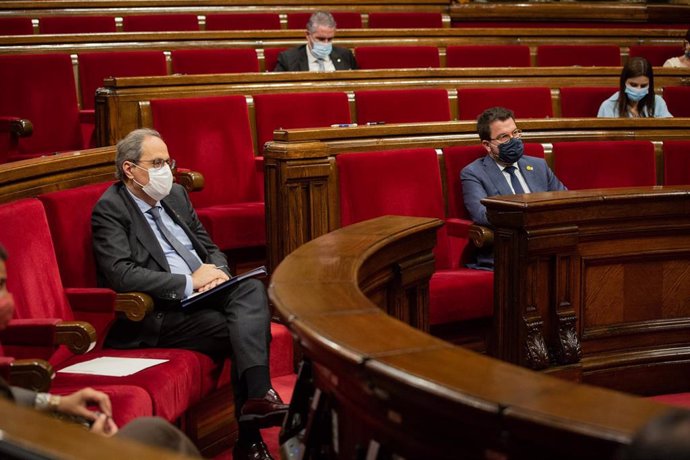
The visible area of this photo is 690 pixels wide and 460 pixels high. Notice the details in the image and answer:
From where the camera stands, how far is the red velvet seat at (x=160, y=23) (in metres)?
3.46

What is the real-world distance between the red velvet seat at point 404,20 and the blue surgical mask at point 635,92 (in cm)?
128

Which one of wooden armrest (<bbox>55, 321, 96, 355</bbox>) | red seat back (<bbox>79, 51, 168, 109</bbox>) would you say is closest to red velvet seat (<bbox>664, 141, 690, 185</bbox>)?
red seat back (<bbox>79, 51, 168, 109</bbox>)

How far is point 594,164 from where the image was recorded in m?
2.39

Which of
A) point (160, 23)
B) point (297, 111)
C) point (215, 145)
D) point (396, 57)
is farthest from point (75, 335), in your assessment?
point (160, 23)

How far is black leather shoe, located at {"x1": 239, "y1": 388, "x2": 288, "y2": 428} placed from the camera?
161 centimetres

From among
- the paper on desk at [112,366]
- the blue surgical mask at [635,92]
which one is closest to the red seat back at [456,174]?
the blue surgical mask at [635,92]

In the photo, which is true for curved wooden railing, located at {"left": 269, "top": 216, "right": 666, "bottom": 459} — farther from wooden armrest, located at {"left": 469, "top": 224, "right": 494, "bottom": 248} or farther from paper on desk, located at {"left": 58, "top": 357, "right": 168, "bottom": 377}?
wooden armrest, located at {"left": 469, "top": 224, "right": 494, "bottom": 248}

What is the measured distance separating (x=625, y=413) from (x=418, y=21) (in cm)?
342

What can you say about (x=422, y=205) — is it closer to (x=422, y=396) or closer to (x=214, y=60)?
(x=214, y=60)

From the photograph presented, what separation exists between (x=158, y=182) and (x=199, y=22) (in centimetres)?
190

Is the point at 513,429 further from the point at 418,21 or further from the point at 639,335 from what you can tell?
the point at 418,21

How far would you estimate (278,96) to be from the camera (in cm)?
256

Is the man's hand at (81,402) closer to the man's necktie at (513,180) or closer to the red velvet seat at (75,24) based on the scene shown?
the man's necktie at (513,180)

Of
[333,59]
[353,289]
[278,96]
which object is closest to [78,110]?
[278,96]
